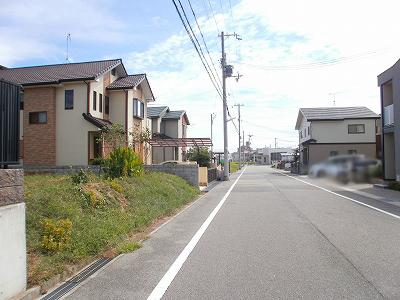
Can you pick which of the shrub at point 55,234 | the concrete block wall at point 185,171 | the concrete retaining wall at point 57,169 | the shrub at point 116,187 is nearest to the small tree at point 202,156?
the concrete block wall at point 185,171

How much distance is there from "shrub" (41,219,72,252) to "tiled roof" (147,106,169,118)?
119 feet

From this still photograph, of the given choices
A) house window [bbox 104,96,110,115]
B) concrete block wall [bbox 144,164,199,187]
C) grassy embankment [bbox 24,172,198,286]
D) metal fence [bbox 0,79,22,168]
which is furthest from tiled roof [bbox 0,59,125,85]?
metal fence [bbox 0,79,22,168]

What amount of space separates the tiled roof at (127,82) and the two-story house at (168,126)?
420 inches

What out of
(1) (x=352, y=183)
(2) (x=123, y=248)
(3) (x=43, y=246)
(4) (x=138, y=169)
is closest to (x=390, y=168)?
(4) (x=138, y=169)

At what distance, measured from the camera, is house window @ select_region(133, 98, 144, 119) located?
1244 inches

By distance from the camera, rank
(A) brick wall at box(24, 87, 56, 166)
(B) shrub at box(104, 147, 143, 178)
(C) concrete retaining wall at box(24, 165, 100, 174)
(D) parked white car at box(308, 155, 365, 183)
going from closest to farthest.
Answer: (D) parked white car at box(308, 155, 365, 183) → (B) shrub at box(104, 147, 143, 178) → (C) concrete retaining wall at box(24, 165, 100, 174) → (A) brick wall at box(24, 87, 56, 166)

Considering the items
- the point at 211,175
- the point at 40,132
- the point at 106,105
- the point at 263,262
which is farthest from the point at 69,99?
the point at 263,262

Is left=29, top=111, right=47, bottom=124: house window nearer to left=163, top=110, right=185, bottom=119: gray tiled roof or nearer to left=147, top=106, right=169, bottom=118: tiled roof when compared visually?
left=147, top=106, right=169, bottom=118: tiled roof

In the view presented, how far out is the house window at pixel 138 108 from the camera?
31.6 m

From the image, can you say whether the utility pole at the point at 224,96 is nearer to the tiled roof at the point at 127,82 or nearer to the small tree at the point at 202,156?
the small tree at the point at 202,156

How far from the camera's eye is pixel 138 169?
18.5m

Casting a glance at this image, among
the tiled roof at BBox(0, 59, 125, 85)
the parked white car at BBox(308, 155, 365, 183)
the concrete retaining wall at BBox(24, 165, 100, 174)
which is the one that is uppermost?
the tiled roof at BBox(0, 59, 125, 85)

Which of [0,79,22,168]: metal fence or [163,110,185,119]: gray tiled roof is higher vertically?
[163,110,185,119]: gray tiled roof

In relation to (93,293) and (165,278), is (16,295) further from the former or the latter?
(165,278)
